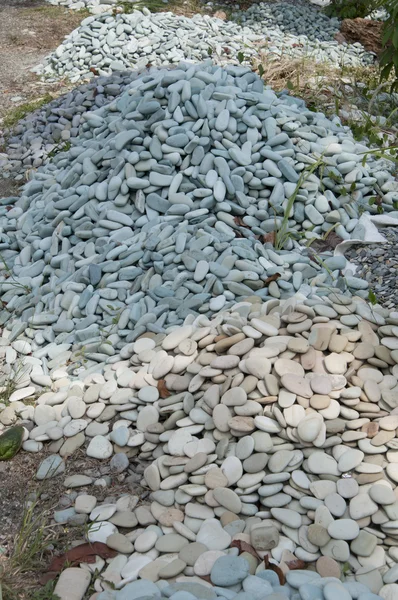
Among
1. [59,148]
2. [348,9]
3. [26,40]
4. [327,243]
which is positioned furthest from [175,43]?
[327,243]

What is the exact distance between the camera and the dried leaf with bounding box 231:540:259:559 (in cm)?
238

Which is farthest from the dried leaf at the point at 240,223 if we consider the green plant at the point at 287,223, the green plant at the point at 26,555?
the green plant at the point at 26,555

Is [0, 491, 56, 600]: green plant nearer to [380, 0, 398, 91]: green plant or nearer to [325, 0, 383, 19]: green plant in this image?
[380, 0, 398, 91]: green plant

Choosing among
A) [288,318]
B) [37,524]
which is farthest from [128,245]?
[37,524]

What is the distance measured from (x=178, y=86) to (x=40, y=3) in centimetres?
534

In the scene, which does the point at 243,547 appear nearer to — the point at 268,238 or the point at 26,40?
the point at 268,238

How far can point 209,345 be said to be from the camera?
9.92ft

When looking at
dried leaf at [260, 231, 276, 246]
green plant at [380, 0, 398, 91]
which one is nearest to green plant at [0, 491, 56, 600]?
dried leaf at [260, 231, 276, 246]

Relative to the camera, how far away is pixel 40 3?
28.0 ft

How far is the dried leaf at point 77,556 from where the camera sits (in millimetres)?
2398

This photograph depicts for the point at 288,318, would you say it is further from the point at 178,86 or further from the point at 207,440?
the point at 178,86

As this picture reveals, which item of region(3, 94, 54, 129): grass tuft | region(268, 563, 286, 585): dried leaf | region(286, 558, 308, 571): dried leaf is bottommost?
region(3, 94, 54, 129): grass tuft

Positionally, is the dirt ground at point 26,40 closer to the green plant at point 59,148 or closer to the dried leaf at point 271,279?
the green plant at point 59,148

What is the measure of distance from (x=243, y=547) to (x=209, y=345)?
89cm
